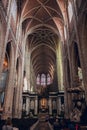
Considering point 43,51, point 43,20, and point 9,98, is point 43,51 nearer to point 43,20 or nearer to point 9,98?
point 43,20

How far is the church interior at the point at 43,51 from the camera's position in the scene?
457 inches

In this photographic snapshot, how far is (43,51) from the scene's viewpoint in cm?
3453

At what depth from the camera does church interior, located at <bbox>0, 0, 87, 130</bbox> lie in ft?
38.1

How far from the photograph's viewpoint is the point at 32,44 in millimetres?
29109

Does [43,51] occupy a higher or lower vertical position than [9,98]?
higher

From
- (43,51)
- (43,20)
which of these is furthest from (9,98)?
(43,51)

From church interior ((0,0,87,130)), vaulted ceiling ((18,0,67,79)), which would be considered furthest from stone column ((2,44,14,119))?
vaulted ceiling ((18,0,67,79))

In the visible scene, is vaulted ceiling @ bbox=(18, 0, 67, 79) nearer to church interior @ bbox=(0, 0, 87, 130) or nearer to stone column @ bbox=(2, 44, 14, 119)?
church interior @ bbox=(0, 0, 87, 130)

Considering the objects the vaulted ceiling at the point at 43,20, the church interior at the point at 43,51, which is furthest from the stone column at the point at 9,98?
the vaulted ceiling at the point at 43,20

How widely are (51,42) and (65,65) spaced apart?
1064 centimetres

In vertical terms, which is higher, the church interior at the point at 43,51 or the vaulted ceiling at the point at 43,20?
the vaulted ceiling at the point at 43,20

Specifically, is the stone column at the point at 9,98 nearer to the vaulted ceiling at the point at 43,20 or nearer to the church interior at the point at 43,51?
the church interior at the point at 43,51

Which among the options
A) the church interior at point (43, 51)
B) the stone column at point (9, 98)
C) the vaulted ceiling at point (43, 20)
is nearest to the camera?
the church interior at point (43, 51)

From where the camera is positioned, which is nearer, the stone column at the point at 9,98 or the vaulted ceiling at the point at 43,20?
the stone column at the point at 9,98
